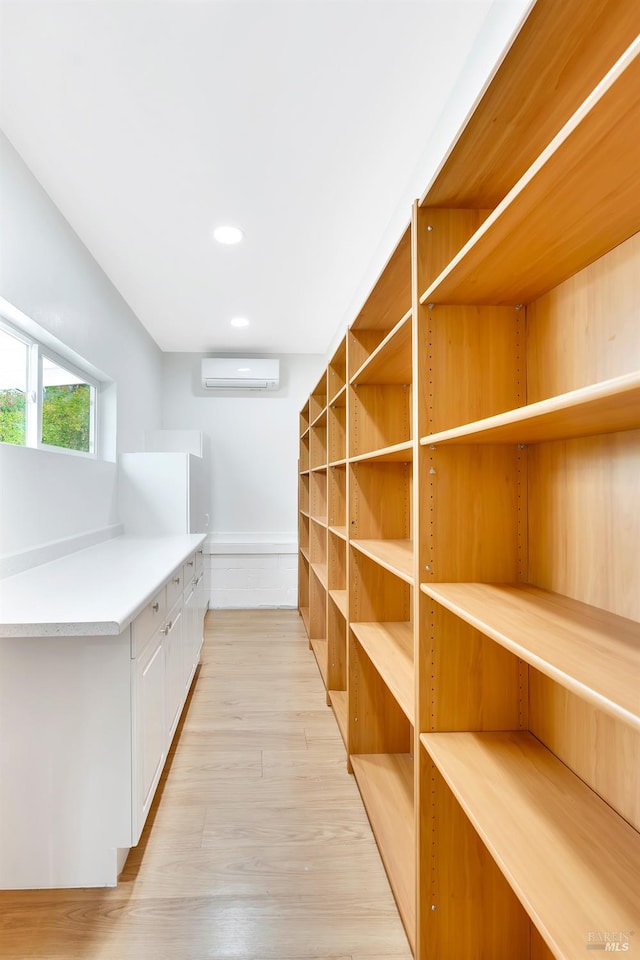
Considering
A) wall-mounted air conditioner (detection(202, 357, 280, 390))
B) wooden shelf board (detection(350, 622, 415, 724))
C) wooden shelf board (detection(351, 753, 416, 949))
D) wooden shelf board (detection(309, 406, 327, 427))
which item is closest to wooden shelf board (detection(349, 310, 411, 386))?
wooden shelf board (detection(350, 622, 415, 724))

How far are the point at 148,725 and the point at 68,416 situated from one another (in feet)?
6.44

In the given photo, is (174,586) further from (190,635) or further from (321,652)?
(321,652)

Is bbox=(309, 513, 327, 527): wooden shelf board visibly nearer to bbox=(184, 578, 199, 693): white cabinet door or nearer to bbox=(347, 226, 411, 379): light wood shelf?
bbox=(184, 578, 199, 693): white cabinet door

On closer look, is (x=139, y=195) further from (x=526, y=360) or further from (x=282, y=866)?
(x=282, y=866)

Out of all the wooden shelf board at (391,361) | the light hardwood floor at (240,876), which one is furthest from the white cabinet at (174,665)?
the wooden shelf board at (391,361)

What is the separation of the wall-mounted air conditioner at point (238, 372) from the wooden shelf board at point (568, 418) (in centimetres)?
410

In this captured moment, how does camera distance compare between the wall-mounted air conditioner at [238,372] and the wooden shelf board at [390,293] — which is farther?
the wall-mounted air conditioner at [238,372]

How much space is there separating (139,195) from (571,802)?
9.30 ft

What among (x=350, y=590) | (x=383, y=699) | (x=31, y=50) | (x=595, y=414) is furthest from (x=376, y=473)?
(x=31, y=50)

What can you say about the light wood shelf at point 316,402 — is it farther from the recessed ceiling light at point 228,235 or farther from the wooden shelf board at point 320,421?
the recessed ceiling light at point 228,235

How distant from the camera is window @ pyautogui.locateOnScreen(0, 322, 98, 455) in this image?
242cm

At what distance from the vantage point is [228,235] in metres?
2.94

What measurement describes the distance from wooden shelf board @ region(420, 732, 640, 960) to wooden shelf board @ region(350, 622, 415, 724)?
0.26 metres

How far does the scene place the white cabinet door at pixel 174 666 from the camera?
225 centimetres
